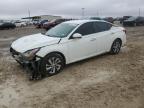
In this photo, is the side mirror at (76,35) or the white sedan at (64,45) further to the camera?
the side mirror at (76,35)

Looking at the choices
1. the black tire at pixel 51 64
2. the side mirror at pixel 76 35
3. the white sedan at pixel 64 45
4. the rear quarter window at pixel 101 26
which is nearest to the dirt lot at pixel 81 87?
the black tire at pixel 51 64

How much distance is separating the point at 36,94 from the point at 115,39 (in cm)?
474

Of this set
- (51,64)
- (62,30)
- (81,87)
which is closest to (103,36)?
(62,30)

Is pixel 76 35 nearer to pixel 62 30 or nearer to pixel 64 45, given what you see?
pixel 64 45

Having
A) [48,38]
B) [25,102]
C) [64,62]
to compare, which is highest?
[48,38]

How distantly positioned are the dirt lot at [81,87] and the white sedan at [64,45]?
37 cm

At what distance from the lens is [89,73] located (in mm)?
7145

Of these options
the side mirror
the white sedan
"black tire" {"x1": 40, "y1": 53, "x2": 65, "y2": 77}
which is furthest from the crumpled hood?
the side mirror

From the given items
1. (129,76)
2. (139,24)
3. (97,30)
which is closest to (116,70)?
(129,76)

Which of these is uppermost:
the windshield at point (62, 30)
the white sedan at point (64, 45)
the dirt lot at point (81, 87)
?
the windshield at point (62, 30)

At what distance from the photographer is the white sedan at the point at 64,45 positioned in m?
6.82

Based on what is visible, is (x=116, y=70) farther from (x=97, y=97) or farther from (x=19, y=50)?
(x=19, y=50)

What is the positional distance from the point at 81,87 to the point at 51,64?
1.39 metres

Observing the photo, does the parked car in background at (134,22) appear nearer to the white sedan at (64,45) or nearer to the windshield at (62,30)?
the white sedan at (64,45)
